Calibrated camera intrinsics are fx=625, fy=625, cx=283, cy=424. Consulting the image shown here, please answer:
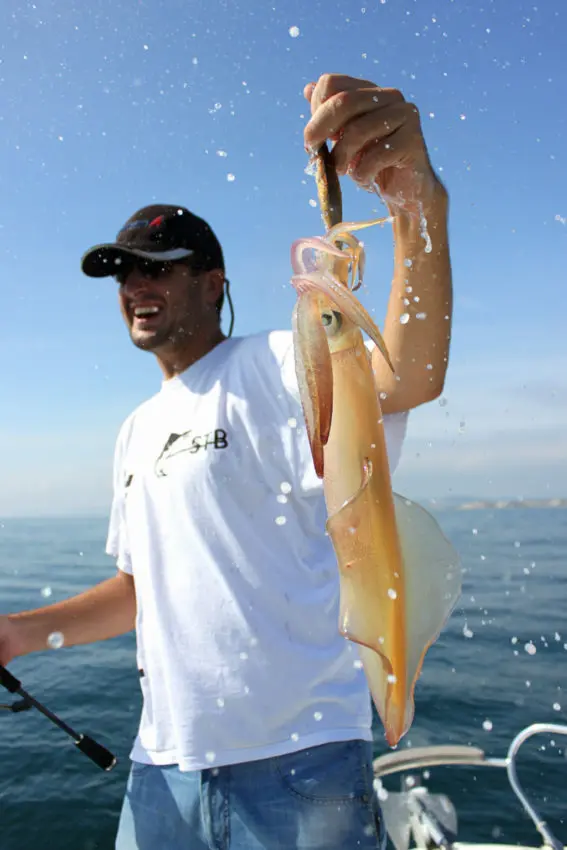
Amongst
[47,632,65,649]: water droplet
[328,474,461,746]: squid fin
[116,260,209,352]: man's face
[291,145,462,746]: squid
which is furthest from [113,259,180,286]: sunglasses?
[328,474,461,746]: squid fin

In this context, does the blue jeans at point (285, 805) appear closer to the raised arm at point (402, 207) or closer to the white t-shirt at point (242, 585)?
the white t-shirt at point (242, 585)

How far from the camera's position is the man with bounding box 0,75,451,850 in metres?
1.66

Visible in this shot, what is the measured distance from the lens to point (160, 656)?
234 centimetres

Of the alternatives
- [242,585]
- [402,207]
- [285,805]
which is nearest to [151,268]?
[242,585]

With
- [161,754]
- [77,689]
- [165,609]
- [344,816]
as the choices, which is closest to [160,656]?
[165,609]

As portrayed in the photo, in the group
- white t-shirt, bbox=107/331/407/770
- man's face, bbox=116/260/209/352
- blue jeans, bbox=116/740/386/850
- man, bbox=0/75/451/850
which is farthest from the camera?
man's face, bbox=116/260/209/352

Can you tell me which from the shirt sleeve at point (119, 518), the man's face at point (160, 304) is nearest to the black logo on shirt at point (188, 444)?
the shirt sleeve at point (119, 518)

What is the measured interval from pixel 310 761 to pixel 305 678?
9.7 inches

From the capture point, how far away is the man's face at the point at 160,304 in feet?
9.29

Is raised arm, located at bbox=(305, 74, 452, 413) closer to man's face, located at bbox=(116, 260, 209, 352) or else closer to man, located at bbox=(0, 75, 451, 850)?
man, located at bbox=(0, 75, 451, 850)

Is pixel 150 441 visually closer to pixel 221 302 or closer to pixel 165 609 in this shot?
pixel 165 609

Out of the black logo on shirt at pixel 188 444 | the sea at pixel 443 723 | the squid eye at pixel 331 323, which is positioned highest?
the squid eye at pixel 331 323

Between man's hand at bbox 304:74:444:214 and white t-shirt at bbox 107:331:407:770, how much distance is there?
0.61 meters

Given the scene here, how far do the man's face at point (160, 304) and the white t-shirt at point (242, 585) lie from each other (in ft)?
1.45
